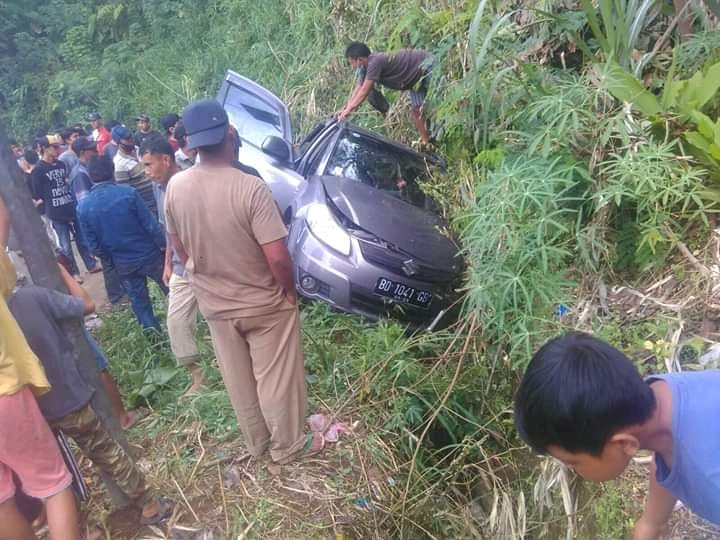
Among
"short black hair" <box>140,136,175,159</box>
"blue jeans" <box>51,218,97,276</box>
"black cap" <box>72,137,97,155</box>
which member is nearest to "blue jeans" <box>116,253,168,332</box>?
"short black hair" <box>140,136,175,159</box>

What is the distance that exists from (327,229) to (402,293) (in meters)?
0.71

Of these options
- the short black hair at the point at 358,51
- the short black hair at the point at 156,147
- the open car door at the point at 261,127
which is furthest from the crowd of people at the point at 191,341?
the short black hair at the point at 358,51

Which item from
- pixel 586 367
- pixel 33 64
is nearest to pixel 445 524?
pixel 586 367

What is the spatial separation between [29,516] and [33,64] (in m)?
18.3

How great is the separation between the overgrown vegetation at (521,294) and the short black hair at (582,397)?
4.54 ft

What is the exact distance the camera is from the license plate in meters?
4.19

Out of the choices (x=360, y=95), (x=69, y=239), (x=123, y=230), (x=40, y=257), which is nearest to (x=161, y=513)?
(x=40, y=257)

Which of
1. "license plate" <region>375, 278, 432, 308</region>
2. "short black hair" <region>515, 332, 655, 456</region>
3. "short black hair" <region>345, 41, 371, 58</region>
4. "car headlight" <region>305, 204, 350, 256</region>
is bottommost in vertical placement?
"license plate" <region>375, 278, 432, 308</region>

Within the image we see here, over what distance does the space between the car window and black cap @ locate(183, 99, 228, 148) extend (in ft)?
10.4

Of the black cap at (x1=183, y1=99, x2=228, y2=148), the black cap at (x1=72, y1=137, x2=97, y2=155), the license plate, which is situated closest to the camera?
the black cap at (x1=183, y1=99, x2=228, y2=148)

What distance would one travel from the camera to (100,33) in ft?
54.3

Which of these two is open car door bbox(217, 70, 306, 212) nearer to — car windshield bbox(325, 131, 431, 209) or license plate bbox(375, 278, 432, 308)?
car windshield bbox(325, 131, 431, 209)

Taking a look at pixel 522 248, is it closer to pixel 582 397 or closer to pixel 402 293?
pixel 402 293

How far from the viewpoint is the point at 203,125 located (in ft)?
8.74
